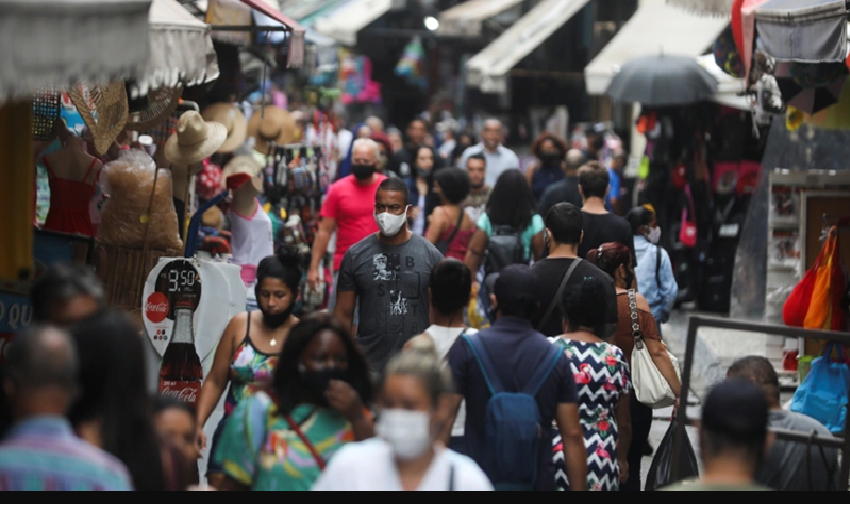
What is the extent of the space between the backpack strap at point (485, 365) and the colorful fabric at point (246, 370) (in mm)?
898

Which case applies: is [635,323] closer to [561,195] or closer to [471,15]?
[561,195]

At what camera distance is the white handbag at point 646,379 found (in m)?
6.52

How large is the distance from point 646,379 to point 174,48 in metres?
3.02

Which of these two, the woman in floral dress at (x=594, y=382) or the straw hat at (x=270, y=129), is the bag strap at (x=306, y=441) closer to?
the woman in floral dress at (x=594, y=382)

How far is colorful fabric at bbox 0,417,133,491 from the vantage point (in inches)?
139

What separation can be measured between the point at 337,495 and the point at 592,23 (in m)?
23.9

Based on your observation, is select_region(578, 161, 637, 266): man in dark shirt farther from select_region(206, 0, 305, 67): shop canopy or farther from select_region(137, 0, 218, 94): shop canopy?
select_region(137, 0, 218, 94): shop canopy

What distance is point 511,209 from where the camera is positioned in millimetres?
9922

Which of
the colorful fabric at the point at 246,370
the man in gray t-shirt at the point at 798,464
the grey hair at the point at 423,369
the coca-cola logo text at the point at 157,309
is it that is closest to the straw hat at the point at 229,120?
the coca-cola logo text at the point at 157,309

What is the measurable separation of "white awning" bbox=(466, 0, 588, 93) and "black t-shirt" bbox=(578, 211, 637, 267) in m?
13.4

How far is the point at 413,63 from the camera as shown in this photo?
33250 millimetres

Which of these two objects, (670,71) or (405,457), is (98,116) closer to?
(405,457)

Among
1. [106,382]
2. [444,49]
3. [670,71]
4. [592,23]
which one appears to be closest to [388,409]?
[106,382]

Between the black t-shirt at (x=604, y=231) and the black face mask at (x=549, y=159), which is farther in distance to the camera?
the black face mask at (x=549, y=159)
